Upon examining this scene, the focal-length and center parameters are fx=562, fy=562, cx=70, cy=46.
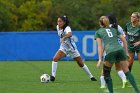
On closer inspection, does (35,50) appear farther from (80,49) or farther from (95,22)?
(95,22)

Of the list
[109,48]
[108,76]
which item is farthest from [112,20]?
[108,76]

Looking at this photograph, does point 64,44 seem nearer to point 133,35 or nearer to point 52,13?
point 133,35

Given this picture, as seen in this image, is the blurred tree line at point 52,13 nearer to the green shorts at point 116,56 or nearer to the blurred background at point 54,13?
the blurred background at point 54,13

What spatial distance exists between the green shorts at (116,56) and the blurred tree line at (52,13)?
33.4 metres

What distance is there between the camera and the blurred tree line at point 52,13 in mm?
47156

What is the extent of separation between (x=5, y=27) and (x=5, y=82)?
92.9ft

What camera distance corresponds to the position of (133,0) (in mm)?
51906

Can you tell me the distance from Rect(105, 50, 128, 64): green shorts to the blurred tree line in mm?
33435

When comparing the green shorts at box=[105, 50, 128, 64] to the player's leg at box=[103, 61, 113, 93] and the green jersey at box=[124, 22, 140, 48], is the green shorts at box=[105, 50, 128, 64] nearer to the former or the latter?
the player's leg at box=[103, 61, 113, 93]

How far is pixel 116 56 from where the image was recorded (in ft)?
41.8

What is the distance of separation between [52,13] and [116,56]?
117 feet

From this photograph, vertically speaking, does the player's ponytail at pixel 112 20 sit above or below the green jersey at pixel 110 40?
above

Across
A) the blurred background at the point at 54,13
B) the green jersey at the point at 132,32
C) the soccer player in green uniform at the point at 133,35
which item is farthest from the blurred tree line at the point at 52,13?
the green jersey at the point at 132,32

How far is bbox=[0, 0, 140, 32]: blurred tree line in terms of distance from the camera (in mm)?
47156
